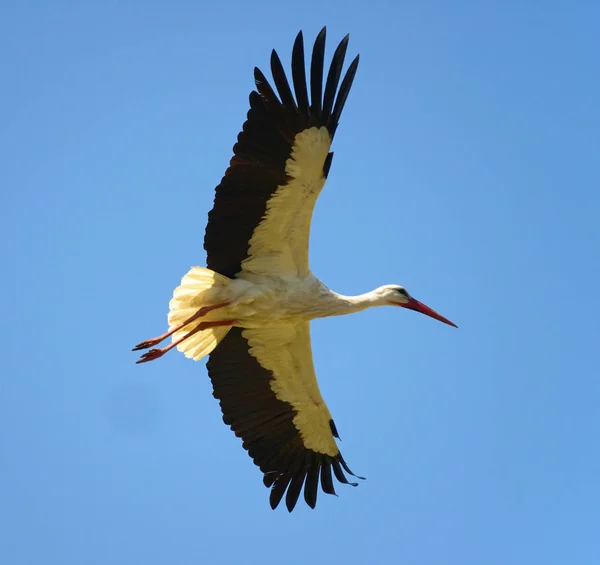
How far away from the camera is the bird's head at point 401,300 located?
10.7 meters

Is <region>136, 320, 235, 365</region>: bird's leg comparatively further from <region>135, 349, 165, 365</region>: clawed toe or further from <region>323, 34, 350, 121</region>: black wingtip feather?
<region>323, 34, 350, 121</region>: black wingtip feather

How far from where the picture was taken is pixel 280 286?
32.6 feet

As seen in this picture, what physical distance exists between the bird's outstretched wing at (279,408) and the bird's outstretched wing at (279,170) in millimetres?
892

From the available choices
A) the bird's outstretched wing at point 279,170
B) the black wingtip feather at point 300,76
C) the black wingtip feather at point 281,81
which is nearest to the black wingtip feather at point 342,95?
the bird's outstretched wing at point 279,170

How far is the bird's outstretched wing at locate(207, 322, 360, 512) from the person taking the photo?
10547mm

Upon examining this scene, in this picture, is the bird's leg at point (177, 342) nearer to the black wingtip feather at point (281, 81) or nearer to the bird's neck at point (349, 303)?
the bird's neck at point (349, 303)

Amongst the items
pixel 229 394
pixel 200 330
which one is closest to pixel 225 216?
pixel 200 330

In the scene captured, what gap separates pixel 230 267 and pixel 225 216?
66 cm

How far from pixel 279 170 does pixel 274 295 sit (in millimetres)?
1232

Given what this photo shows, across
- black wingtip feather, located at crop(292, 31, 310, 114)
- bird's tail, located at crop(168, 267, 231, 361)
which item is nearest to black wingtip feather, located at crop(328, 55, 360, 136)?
black wingtip feather, located at crop(292, 31, 310, 114)

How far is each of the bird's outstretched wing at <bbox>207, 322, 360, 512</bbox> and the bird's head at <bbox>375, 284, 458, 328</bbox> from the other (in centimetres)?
88

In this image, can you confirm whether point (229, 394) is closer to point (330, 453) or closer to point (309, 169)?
point (330, 453)

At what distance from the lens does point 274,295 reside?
9.92m

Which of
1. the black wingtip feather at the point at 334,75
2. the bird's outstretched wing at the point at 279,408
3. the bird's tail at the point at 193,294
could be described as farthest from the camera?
the bird's outstretched wing at the point at 279,408
